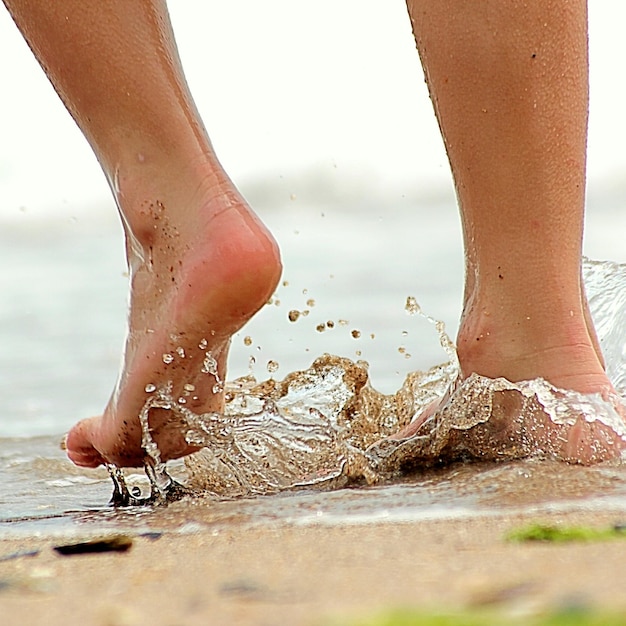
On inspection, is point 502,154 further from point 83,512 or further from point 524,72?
point 83,512

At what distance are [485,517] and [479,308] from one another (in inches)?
18.5

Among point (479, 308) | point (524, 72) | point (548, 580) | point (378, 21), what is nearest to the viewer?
point (548, 580)

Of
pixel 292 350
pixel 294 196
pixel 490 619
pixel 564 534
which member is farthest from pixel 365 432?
pixel 294 196

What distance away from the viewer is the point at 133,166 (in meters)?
1.22

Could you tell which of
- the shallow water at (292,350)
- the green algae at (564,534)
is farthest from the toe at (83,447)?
the green algae at (564,534)

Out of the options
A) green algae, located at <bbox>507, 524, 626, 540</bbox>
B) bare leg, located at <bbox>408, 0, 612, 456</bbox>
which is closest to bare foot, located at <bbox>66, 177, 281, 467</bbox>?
bare leg, located at <bbox>408, 0, 612, 456</bbox>

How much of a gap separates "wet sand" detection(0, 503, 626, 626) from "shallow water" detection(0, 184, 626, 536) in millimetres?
76

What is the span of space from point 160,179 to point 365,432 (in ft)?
1.87

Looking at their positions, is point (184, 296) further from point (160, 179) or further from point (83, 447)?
point (83, 447)

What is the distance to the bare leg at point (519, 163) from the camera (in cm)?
117

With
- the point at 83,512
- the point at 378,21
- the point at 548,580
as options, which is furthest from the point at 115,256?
the point at 548,580

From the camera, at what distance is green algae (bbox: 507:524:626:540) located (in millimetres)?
751

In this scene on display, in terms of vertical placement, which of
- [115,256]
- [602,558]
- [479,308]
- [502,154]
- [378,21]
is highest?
[378,21]

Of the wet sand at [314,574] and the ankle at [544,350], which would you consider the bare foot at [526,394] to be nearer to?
the ankle at [544,350]
